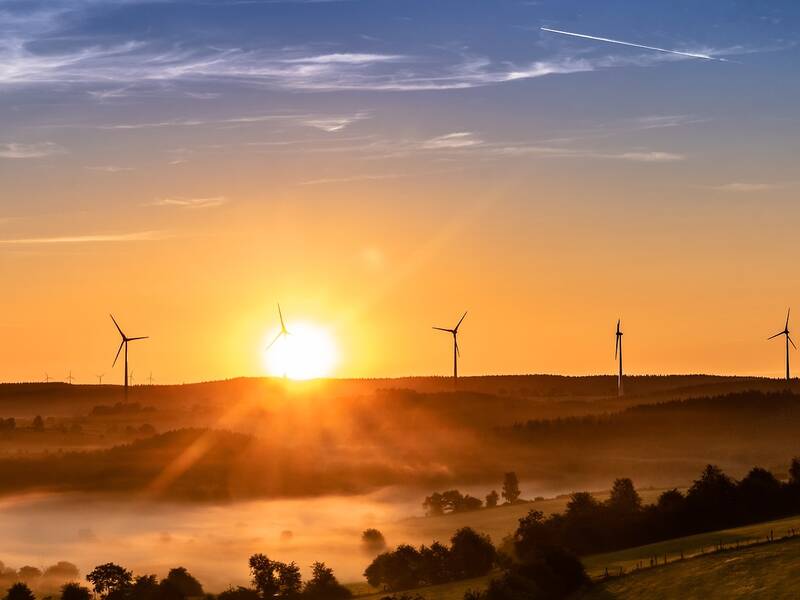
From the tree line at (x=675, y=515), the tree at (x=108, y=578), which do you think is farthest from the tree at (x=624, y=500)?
the tree at (x=108, y=578)

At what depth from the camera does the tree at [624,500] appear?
157375 millimetres

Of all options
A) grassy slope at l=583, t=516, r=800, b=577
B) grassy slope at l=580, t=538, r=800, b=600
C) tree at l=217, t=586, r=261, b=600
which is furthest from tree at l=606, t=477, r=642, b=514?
tree at l=217, t=586, r=261, b=600

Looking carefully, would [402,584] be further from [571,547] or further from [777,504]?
[777,504]

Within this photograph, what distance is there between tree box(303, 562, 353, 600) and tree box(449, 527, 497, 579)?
12.0 meters

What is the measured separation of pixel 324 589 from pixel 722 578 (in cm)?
4626

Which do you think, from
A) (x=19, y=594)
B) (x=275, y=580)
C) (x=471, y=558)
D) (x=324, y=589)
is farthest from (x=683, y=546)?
(x=19, y=594)

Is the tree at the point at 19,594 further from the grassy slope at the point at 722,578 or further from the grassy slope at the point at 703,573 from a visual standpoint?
the grassy slope at the point at 722,578

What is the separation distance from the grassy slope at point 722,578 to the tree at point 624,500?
3504 centimetres

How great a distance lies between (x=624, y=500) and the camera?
161625 mm

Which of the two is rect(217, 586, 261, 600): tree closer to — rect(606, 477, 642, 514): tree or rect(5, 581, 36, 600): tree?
rect(5, 581, 36, 600): tree

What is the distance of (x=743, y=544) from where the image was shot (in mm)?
124812

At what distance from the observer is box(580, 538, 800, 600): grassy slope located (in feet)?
358

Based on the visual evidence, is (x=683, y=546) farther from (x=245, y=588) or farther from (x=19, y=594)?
(x=19, y=594)

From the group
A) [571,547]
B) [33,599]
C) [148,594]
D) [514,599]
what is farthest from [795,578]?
[33,599]
